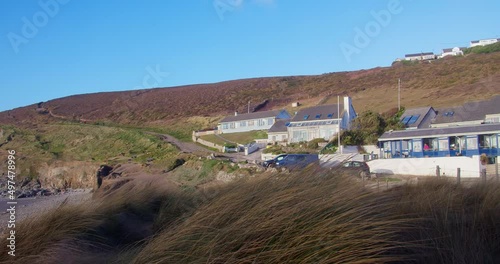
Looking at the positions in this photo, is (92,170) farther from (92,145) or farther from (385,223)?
(385,223)

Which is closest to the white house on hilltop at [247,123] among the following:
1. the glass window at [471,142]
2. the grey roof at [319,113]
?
the grey roof at [319,113]

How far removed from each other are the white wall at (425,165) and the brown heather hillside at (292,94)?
1367 inches

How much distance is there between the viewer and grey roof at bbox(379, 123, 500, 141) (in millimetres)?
34562

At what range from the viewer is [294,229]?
3.43 m

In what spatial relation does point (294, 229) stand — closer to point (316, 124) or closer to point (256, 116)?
point (316, 124)

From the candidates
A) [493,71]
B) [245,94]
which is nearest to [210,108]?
[245,94]

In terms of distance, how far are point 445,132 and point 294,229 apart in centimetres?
3654

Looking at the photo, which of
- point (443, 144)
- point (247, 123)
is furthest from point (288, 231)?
point (247, 123)

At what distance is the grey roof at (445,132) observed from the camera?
113 ft

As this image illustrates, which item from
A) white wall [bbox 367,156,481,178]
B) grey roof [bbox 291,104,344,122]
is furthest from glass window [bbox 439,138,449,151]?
grey roof [bbox 291,104,344,122]

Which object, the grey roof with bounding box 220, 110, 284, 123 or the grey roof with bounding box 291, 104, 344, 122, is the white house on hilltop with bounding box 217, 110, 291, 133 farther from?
the grey roof with bounding box 291, 104, 344, 122

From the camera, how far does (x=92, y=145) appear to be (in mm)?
39344

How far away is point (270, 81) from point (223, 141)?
5816cm

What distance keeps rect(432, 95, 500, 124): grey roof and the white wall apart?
19.7 m
